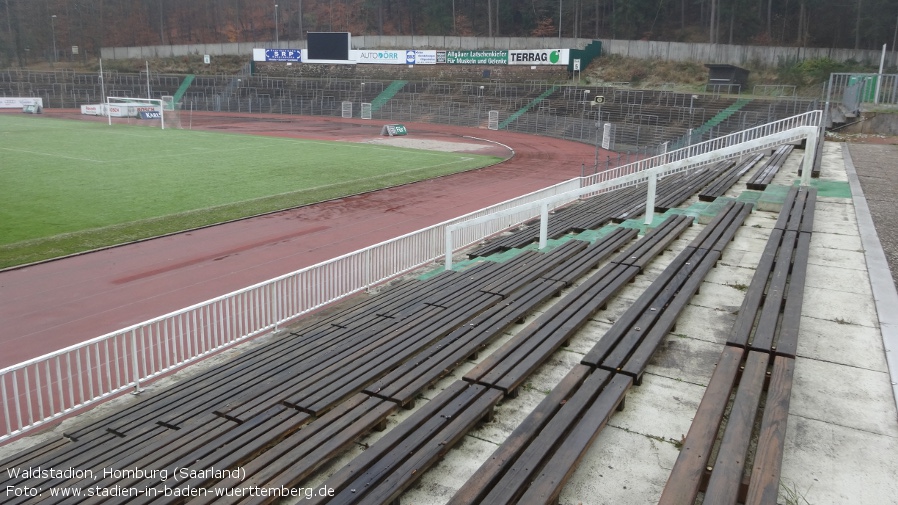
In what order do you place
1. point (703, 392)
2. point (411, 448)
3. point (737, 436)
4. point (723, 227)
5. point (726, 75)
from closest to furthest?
point (737, 436), point (411, 448), point (703, 392), point (723, 227), point (726, 75)

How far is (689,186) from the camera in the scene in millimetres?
19938

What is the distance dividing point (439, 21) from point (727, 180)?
85637mm

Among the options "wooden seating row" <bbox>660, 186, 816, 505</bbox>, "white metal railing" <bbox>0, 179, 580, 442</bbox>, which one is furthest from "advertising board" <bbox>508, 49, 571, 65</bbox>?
"wooden seating row" <bbox>660, 186, 816, 505</bbox>

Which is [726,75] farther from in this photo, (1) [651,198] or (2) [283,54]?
(2) [283,54]

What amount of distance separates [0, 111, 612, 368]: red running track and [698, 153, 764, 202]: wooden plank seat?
351 inches

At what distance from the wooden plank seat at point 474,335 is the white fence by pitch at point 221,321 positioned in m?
2.67

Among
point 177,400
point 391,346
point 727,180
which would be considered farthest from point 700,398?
point 727,180

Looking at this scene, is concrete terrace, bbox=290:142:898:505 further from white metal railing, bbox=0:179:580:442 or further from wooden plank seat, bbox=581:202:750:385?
white metal railing, bbox=0:179:580:442

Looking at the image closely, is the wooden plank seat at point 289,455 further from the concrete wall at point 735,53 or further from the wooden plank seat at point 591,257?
the concrete wall at point 735,53

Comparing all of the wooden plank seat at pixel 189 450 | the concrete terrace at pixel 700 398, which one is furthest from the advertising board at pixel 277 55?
the wooden plank seat at pixel 189 450

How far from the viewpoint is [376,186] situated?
1158 inches

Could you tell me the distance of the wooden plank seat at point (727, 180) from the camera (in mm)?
17094

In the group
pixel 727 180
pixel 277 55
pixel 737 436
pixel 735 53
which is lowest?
pixel 737 436

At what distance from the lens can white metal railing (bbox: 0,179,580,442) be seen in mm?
8734
